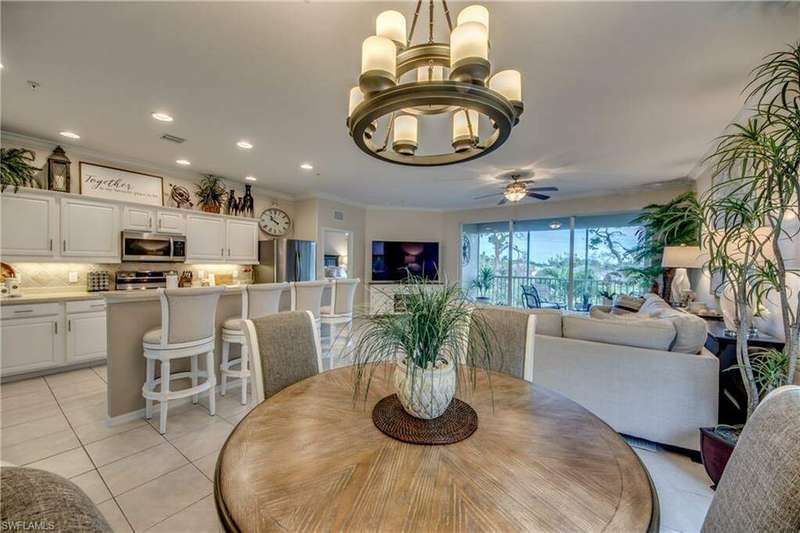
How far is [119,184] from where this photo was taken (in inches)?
166

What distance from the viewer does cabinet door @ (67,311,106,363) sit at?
11.8 feet

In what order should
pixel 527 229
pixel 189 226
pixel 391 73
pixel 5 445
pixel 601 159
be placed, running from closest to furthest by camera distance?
pixel 391 73
pixel 5 445
pixel 601 159
pixel 189 226
pixel 527 229

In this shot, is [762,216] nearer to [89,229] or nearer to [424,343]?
[424,343]

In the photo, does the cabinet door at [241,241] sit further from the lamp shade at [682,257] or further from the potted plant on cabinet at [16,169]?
the lamp shade at [682,257]

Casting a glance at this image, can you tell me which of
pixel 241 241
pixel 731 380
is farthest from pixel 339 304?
pixel 731 380

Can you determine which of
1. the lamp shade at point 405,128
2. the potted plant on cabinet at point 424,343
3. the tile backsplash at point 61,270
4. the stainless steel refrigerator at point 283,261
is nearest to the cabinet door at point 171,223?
the tile backsplash at point 61,270

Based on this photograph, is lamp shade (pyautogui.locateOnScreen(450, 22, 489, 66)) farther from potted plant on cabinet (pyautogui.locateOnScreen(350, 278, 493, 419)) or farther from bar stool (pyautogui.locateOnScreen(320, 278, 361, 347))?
bar stool (pyautogui.locateOnScreen(320, 278, 361, 347))

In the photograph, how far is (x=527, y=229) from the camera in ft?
22.6

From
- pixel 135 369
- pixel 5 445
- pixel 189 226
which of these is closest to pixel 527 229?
pixel 189 226

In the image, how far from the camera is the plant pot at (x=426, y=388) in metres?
1.11

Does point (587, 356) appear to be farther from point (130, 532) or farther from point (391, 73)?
point (130, 532)

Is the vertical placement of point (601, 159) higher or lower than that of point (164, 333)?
higher

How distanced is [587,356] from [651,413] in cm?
53

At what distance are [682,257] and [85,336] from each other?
683 cm
